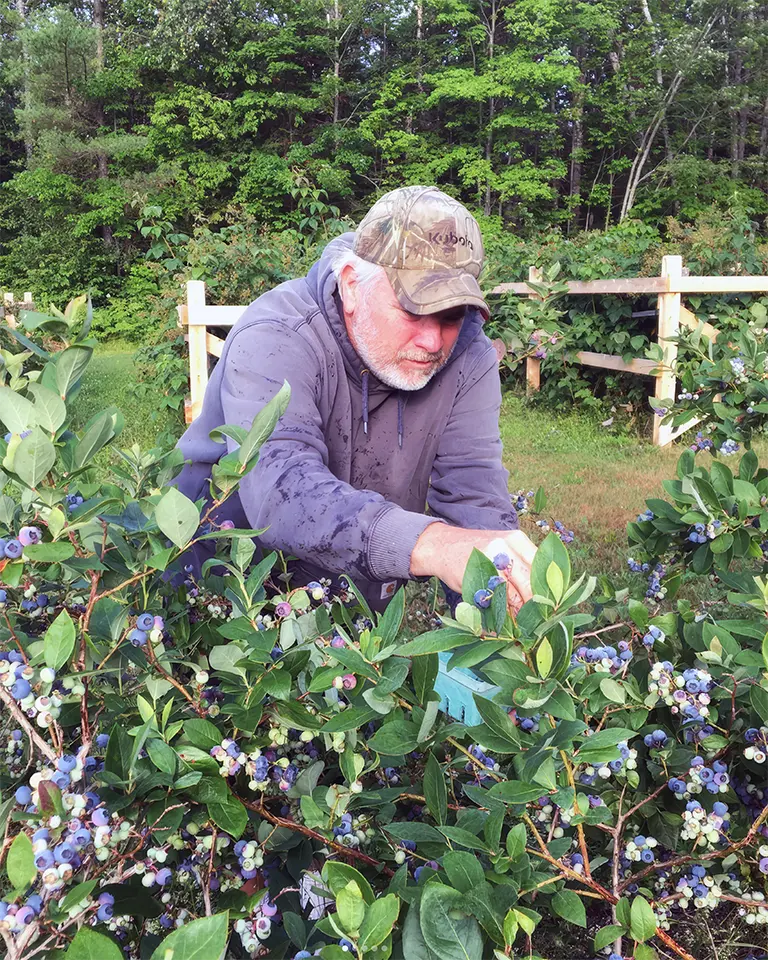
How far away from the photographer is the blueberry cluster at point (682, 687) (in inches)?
36.6

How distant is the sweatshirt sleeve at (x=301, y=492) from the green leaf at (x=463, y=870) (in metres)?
0.74

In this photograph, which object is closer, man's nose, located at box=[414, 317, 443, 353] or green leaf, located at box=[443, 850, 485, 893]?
green leaf, located at box=[443, 850, 485, 893]

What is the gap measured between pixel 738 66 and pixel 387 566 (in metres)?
32.7

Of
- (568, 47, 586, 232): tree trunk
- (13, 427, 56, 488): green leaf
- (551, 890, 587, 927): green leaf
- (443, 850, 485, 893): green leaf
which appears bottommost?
(551, 890, 587, 927): green leaf

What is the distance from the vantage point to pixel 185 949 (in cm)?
53

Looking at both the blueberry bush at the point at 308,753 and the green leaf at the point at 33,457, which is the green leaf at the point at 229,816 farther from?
the green leaf at the point at 33,457

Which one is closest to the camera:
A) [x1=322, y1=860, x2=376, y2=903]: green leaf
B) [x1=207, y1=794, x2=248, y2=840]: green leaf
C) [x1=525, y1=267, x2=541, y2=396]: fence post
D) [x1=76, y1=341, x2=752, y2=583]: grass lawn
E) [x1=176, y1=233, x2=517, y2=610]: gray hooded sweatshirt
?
[x1=322, y1=860, x2=376, y2=903]: green leaf

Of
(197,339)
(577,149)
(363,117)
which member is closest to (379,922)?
(197,339)

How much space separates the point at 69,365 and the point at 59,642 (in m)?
0.33

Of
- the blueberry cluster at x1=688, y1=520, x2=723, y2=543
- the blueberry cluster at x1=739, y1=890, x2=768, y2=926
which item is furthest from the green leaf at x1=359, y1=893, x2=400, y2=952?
the blueberry cluster at x1=688, y1=520, x2=723, y2=543

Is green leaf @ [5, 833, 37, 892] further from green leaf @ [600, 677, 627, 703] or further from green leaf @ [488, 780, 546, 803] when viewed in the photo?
green leaf @ [600, 677, 627, 703]

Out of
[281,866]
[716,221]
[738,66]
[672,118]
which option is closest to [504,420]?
[716,221]

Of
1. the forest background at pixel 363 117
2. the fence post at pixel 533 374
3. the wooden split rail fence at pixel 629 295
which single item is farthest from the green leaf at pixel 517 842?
the forest background at pixel 363 117

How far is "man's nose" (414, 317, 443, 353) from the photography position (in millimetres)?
1909
